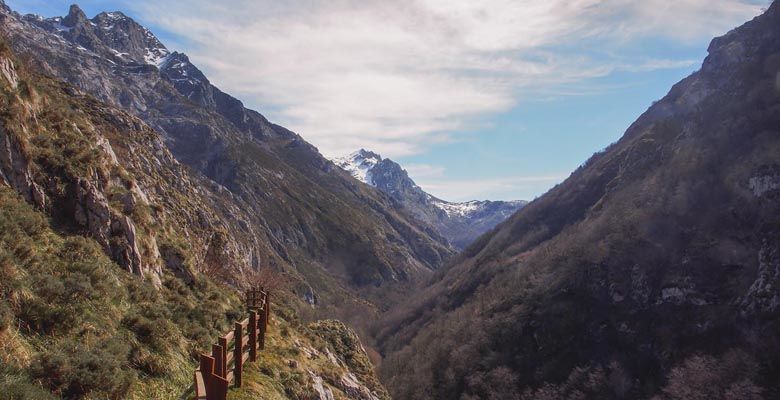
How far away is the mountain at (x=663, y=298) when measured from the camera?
11112 cm

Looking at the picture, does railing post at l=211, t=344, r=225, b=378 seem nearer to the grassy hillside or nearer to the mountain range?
the mountain range

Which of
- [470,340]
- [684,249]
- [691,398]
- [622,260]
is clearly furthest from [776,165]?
[470,340]

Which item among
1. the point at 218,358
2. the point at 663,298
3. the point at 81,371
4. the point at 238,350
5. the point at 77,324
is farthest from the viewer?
the point at 663,298

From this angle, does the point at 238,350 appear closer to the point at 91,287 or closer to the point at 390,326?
the point at 91,287

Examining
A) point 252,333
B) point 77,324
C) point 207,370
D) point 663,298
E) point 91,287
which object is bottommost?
point 663,298

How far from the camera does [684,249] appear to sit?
138m

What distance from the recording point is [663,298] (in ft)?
433

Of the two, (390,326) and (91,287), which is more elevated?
(91,287)

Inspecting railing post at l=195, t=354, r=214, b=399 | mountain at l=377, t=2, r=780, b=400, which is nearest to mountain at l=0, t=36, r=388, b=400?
railing post at l=195, t=354, r=214, b=399

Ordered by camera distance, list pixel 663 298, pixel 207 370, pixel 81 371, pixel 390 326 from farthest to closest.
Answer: pixel 390 326
pixel 663 298
pixel 81 371
pixel 207 370

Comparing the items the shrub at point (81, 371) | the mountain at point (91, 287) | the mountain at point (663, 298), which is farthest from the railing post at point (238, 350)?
the mountain at point (663, 298)

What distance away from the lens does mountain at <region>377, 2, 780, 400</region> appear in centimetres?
11112

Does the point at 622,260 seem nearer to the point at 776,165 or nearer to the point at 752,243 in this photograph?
the point at 752,243

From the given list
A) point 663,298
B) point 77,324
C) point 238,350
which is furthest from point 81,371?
point 663,298
